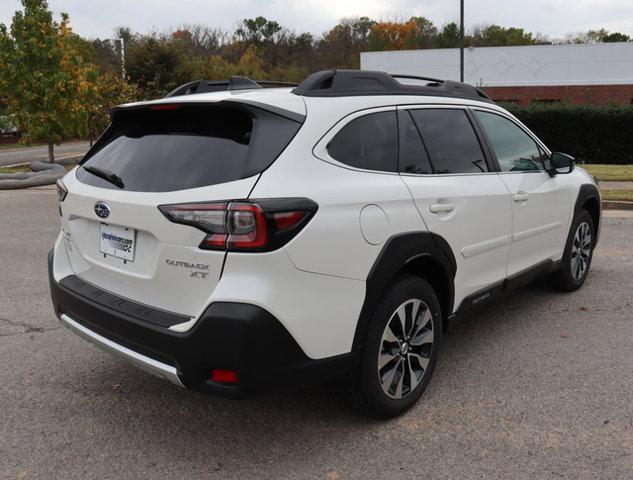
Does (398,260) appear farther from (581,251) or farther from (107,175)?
(581,251)

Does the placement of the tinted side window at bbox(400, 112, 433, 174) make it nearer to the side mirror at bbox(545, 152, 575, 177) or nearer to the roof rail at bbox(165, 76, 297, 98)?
the roof rail at bbox(165, 76, 297, 98)

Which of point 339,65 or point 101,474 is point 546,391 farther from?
point 339,65

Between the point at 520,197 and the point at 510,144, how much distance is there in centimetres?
46

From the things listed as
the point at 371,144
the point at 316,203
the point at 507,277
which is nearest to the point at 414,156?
the point at 371,144

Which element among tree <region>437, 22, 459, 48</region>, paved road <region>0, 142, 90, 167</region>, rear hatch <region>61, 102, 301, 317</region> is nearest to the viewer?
rear hatch <region>61, 102, 301, 317</region>

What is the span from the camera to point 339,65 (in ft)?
226

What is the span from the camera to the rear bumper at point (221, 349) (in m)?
2.46

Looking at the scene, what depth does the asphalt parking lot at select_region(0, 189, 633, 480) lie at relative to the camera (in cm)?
280

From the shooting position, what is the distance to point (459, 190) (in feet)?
11.5

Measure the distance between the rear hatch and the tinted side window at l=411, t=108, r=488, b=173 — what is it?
3.57ft

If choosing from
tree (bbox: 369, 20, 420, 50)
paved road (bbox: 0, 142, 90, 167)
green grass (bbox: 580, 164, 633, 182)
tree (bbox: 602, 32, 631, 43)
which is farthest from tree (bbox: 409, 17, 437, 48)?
green grass (bbox: 580, 164, 633, 182)

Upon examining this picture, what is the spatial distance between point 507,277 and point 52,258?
2.93 meters

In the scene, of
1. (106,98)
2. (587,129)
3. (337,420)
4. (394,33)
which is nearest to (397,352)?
(337,420)

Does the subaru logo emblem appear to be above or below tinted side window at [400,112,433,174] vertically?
below
